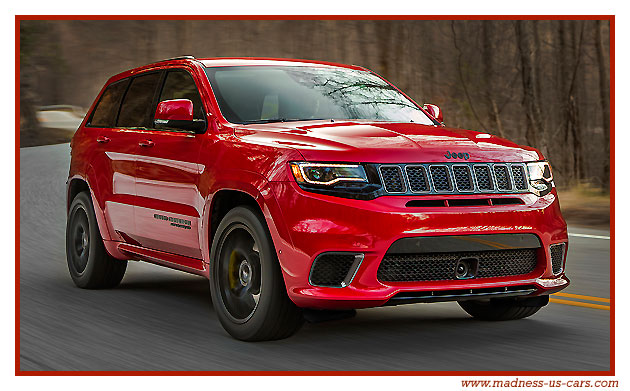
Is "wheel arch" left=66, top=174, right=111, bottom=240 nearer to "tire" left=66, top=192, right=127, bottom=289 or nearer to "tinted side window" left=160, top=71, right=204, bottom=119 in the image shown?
"tire" left=66, top=192, right=127, bottom=289

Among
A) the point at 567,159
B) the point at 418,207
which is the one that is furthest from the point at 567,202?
the point at 418,207

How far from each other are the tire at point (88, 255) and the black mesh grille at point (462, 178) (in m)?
3.82

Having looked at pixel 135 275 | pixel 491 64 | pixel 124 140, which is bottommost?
pixel 135 275

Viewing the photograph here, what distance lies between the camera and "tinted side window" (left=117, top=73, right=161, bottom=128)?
8.20m

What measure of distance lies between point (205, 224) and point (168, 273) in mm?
3055

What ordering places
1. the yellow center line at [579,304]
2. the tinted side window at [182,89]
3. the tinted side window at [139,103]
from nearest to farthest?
the tinted side window at [182,89] < the yellow center line at [579,304] < the tinted side window at [139,103]

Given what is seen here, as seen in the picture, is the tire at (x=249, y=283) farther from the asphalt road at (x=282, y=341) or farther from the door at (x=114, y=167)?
the door at (x=114, y=167)

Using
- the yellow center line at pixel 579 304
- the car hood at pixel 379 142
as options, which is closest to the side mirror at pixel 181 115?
the car hood at pixel 379 142

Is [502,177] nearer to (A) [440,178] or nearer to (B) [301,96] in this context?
(A) [440,178]

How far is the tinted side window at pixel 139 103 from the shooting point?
820 centimetres

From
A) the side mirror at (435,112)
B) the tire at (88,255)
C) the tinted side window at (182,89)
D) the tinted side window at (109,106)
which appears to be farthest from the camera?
the tinted side window at (109,106)

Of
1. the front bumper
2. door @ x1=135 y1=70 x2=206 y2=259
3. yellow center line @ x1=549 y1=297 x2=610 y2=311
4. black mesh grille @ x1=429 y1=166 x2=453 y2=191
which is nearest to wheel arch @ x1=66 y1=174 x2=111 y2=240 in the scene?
door @ x1=135 y1=70 x2=206 y2=259

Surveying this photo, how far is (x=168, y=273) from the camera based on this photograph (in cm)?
980

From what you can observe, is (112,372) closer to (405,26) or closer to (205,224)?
(205,224)
